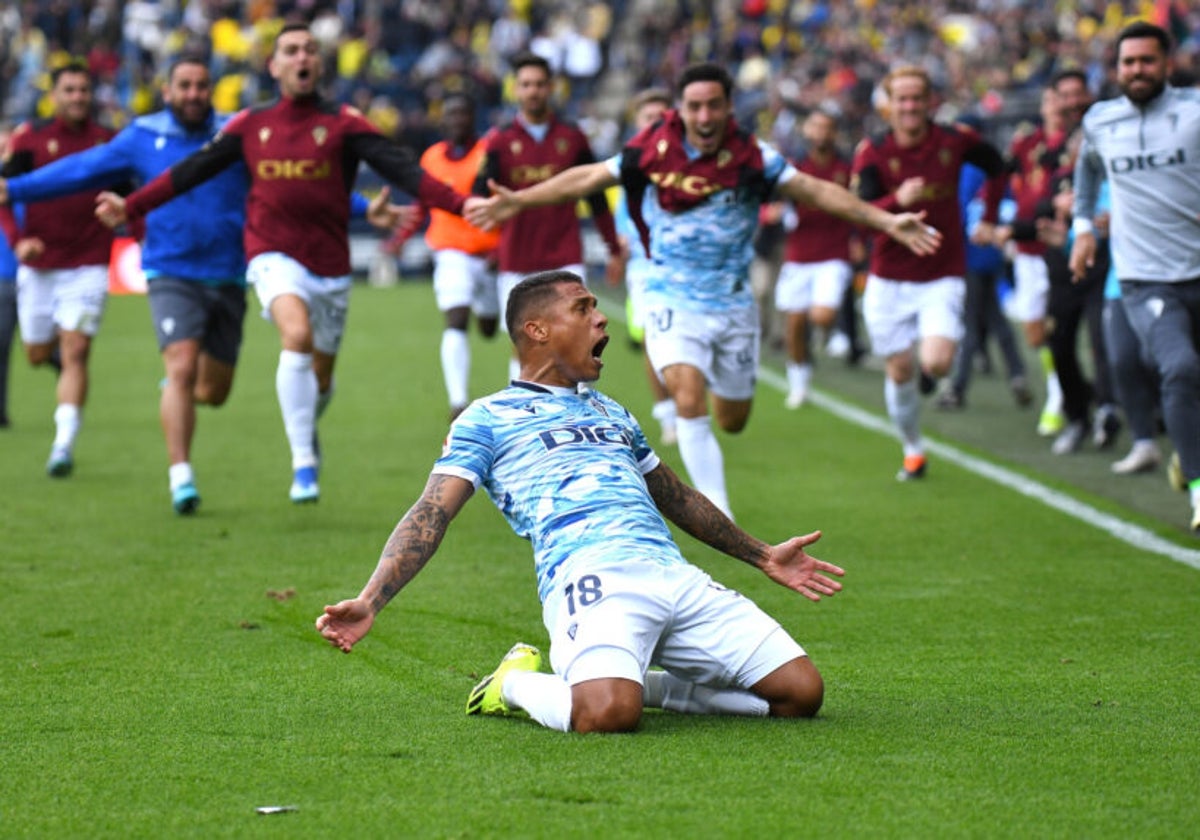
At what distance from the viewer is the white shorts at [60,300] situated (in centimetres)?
1261

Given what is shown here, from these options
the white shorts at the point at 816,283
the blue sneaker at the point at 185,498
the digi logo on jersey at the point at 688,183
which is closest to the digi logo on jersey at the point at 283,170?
the blue sneaker at the point at 185,498

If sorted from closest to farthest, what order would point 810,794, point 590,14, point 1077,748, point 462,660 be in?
1. point 810,794
2. point 1077,748
3. point 462,660
4. point 590,14


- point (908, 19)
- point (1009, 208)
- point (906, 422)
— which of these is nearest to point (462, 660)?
point (906, 422)

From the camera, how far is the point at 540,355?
5.79 meters

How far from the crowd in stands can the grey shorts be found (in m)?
25.2

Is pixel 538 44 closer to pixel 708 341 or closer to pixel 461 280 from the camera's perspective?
pixel 461 280

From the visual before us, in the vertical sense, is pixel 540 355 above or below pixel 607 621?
above

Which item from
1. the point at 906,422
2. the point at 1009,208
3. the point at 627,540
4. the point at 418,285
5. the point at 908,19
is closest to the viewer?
the point at 627,540

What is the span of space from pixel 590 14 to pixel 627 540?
3930 cm

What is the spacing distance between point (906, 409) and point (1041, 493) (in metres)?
1.20

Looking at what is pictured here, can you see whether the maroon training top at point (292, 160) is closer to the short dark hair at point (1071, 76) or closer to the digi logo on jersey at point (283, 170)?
the digi logo on jersey at point (283, 170)

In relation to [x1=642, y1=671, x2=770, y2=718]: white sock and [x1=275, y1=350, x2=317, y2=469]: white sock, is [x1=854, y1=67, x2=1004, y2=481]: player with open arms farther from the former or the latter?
[x1=642, y1=671, x2=770, y2=718]: white sock

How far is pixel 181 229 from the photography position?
34.5ft

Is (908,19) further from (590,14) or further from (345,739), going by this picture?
(345,739)
